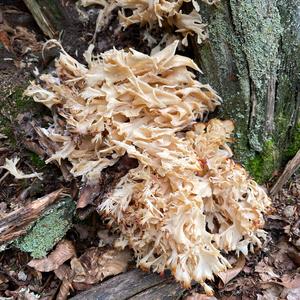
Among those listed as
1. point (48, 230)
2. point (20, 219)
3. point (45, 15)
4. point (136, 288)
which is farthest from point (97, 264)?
point (45, 15)

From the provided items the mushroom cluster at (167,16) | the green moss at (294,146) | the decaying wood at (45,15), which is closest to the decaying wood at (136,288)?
the green moss at (294,146)

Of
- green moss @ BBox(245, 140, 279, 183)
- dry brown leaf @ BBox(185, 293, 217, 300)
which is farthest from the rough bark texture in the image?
dry brown leaf @ BBox(185, 293, 217, 300)

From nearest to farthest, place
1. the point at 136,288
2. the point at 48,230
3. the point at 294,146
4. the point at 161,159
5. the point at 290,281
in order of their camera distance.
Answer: the point at 161,159 → the point at 136,288 → the point at 290,281 → the point at 48,230 → the point at 294,146

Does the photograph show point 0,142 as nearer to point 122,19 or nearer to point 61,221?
point 61,221

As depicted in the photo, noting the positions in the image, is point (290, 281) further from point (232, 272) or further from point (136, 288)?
point (136, 288)

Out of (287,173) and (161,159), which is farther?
(287,173)

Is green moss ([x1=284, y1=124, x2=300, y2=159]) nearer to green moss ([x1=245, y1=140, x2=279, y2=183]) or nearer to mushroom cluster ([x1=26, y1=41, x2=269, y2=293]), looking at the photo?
green moss ([x1=245, y1=140, x2=279, y2=183])
